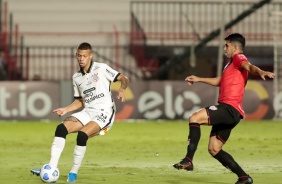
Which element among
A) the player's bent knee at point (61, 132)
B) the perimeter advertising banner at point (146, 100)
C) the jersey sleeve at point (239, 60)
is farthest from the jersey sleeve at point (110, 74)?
the perimeter advertising banner at point (146, 100)

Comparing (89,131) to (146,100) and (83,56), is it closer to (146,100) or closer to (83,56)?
(83,56)

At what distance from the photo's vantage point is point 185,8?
29578 mm

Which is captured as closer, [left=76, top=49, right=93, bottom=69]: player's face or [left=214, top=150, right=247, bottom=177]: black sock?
[left=214, top=150, right=247, bottom=177]: black sock

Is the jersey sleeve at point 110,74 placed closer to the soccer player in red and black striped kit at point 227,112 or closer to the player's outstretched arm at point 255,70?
the soccer player in red and black striped kit at point 227,112

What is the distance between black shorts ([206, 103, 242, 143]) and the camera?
11711mm

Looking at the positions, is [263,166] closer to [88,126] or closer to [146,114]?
[88,126]

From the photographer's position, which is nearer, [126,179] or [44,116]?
[126,179]

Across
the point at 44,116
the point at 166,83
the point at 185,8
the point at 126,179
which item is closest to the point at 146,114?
the point at 166,83

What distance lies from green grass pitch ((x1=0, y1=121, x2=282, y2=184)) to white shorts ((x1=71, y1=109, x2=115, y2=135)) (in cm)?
74

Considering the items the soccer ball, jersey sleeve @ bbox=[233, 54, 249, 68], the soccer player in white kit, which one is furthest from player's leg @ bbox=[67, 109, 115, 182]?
jersey sleeve @ bbox=[233, 54, 249, 68]

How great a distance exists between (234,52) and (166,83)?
13.5 metres

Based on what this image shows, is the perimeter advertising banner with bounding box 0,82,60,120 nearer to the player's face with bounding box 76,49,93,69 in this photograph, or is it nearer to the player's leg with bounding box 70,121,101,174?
the player's face with bounding box 76,49,93,69

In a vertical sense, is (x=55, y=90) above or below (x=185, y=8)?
below

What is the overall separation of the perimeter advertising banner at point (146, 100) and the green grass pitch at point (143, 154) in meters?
0.45
